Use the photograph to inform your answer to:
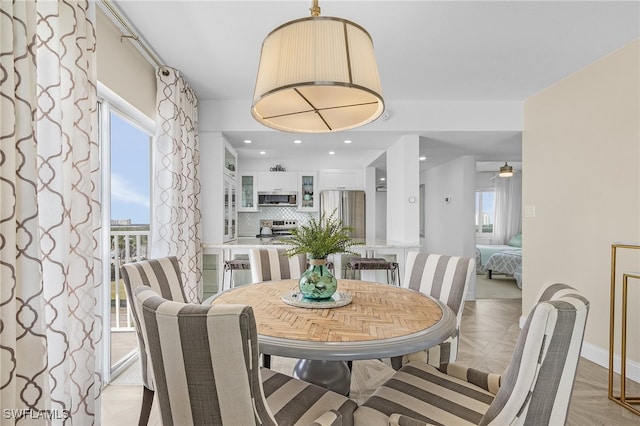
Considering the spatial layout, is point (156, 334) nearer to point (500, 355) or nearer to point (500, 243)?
point (500, 355)

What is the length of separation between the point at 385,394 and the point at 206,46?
2681mm

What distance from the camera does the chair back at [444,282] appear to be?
1835mm

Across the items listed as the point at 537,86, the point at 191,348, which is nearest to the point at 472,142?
the point at 537,86

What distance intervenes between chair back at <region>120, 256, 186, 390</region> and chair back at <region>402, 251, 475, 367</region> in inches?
57.4

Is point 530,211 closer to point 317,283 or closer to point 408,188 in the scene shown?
point 408,188

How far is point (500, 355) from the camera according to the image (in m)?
2.83

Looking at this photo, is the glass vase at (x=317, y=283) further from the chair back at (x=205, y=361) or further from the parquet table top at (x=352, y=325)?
the chair back at (x=205, y=361)

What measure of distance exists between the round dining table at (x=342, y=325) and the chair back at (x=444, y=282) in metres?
0.28

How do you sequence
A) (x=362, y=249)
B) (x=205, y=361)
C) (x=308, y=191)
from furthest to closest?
(x=308, y=191) < (x=362, y=249) < (x=205, y=361)

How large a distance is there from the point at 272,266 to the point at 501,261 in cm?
504

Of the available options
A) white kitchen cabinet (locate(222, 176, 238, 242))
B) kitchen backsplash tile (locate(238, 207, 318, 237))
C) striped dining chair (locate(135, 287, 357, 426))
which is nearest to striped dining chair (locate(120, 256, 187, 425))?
striped dining chair (locate(135, 287, 357, 426))

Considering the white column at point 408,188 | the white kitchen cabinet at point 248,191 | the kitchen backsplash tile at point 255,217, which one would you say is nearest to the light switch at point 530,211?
the white column at point 408,188

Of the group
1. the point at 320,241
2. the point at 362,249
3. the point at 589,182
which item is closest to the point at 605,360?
the point at 589,182

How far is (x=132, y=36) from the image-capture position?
2285 millimetres
